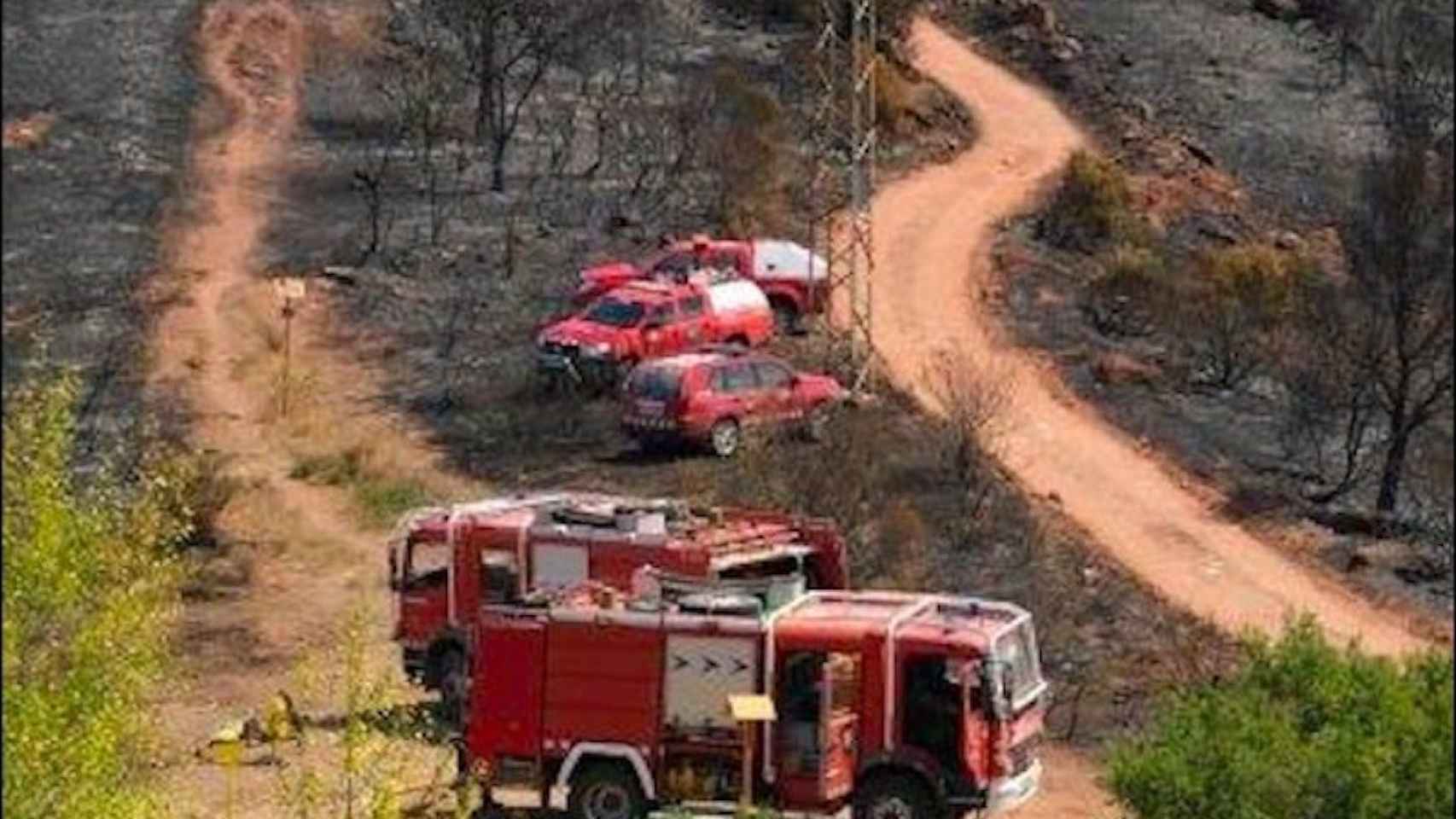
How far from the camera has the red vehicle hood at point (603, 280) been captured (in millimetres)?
42469

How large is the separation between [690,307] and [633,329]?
4.05 feet

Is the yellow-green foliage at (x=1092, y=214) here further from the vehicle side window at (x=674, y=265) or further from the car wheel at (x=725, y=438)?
the car wheel at (x=725, y=438)

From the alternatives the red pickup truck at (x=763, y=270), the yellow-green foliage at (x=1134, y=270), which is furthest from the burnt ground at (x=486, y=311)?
the yellow-green foliage at (x=1134, y=270)

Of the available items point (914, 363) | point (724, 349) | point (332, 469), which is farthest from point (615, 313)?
point (332, 469)

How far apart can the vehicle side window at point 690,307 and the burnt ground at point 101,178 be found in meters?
8.87

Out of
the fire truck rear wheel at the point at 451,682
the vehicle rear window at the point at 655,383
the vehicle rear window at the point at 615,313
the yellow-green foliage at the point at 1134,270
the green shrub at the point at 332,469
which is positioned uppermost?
the yellow-green foliage at the point at 1134,270

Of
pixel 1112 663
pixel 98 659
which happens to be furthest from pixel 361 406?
pixel 98 659

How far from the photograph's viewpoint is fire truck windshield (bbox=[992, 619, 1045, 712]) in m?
22.3

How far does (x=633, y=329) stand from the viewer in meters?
39.3

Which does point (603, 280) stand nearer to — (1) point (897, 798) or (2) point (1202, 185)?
(2) point (1202, 185)

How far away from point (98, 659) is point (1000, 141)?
146 feet

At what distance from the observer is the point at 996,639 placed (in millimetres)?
22141

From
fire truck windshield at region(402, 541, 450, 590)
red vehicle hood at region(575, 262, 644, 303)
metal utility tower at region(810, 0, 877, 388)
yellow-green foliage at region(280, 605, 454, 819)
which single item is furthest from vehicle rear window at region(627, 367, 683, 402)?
fire truck windshield at region(402, 541, 450, 590)

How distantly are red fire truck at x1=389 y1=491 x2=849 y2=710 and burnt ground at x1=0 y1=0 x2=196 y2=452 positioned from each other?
27.9 feet
